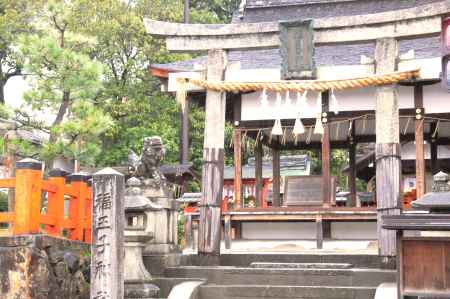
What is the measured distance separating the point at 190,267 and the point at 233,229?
15.9 feet

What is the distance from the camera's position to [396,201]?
38.1 feet

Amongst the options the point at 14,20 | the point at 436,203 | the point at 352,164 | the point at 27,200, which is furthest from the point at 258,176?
the point at 14,20

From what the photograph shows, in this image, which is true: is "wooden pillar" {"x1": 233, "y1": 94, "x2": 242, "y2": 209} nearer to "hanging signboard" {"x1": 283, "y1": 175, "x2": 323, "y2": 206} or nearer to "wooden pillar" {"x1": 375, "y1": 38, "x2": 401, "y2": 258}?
"hanging signboard" {"x1": 283, "y1": 175, "x2": 323, "y2": 206}

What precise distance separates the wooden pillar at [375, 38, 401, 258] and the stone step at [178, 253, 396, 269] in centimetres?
51

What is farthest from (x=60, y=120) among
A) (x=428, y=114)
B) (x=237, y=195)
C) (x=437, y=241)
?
(x=437, y=241)

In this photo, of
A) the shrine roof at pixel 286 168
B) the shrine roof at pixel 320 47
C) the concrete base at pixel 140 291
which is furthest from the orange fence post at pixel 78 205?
the shrine roof at pixel 286 168

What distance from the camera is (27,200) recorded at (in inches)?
408

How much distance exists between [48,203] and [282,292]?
4504mm

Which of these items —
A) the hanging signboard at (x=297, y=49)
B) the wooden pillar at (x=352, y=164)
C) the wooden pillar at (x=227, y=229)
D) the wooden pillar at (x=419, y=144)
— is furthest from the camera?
the wooden pillar at (x=352, y=164)

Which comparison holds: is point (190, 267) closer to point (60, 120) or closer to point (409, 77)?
point (409, 77)

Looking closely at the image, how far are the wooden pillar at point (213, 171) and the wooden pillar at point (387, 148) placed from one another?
2995 mm

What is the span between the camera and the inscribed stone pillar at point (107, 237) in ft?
29.9

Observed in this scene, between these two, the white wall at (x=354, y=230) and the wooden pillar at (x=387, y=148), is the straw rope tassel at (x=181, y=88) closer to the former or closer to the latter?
the wooden pillar at (x=387, y=148)

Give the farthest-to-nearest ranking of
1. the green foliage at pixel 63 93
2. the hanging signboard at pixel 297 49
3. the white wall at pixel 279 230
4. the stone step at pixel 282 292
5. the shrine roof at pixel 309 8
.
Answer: the green foliage at pixel 63 93 → the shrine roof at pixel 309 8 → the white wall at pixel 279 230 → the hanging signboard at pixel 297 49 → the stone step at pixel 282 292
